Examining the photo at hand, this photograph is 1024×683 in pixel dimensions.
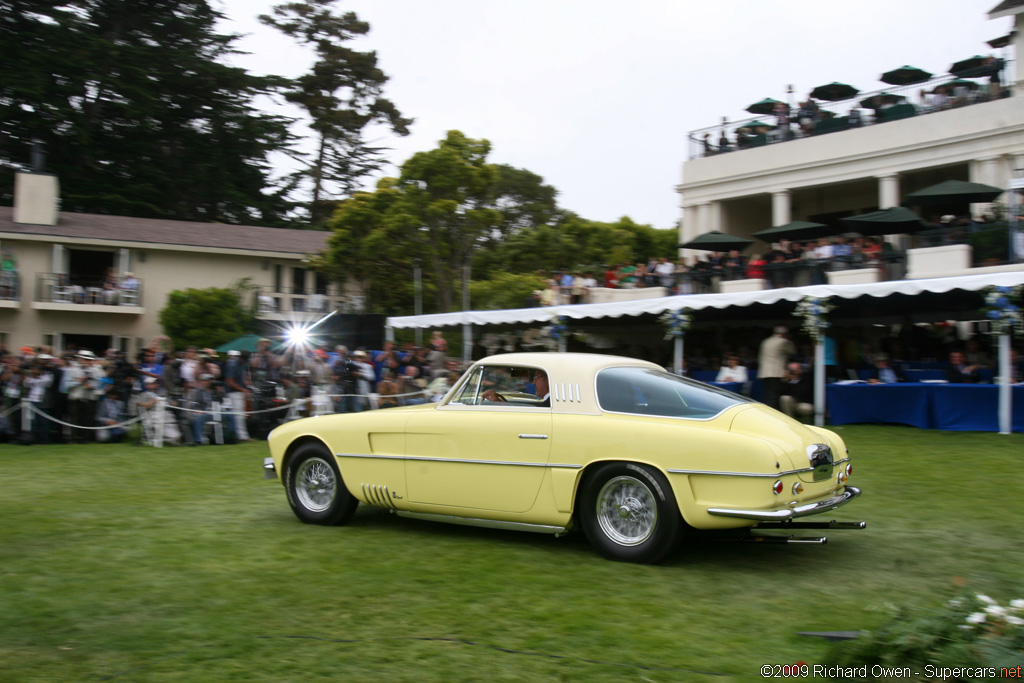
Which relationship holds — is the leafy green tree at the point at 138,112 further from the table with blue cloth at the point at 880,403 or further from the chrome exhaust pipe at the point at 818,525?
the chrome exhaust pipe at the point at 818,525

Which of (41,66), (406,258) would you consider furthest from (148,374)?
(41,66)

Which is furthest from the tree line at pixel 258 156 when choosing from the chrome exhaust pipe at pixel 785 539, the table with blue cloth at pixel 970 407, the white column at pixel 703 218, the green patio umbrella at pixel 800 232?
the chrome exhaust pipe at pixel 785 539

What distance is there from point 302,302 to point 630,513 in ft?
95.0

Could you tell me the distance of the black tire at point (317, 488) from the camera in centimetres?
728

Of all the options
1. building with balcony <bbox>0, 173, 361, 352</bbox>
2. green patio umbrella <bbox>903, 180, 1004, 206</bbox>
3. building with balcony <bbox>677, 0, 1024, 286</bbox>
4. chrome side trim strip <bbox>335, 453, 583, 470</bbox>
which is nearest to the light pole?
building with balcony <bbox>0, 173, 361, 352</bbox>

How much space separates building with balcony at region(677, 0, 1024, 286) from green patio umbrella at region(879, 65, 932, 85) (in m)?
0.83

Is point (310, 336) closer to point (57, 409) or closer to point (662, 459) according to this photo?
point (57, 409)

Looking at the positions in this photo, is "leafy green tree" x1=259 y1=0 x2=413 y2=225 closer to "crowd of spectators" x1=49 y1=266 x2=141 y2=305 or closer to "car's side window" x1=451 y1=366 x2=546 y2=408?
"crowd of spectators" x1=49 y1=266 x2=141 y2=305

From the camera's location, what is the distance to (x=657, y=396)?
20.2 feet

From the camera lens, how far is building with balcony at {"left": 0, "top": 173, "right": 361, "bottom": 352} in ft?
96.1

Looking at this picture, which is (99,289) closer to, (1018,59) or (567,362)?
(567,362)

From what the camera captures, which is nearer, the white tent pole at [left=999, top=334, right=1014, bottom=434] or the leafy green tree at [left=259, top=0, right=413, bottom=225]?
the white tent pole at [left=999, top=334, right=1014, bottom=434]

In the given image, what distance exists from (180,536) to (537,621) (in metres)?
3.66

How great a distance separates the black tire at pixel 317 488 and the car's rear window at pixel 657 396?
8.35ft
